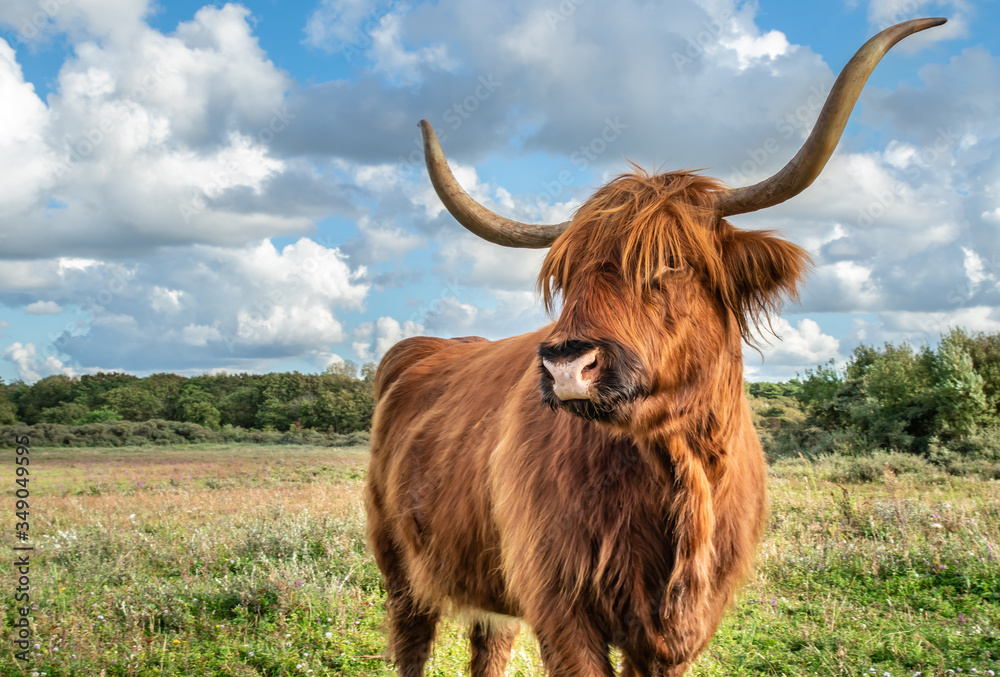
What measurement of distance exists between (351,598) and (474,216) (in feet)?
15.0

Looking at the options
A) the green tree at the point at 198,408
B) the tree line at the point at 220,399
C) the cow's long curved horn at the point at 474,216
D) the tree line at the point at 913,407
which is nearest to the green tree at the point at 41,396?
the tree line at the point at 220,399

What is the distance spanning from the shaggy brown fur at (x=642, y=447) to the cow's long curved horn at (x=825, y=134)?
168mm

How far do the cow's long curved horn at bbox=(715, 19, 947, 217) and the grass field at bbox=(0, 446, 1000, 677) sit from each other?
3447 mm

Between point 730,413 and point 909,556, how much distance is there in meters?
5.72

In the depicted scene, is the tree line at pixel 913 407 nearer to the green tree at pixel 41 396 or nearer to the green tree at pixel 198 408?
the green tree at pixel 198 408

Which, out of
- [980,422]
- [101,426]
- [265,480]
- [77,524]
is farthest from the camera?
[101,426]

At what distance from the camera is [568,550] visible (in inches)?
100.0

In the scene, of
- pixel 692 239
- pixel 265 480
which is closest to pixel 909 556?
pixel 692 239

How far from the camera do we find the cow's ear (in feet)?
8.71

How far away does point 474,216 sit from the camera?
120 inches

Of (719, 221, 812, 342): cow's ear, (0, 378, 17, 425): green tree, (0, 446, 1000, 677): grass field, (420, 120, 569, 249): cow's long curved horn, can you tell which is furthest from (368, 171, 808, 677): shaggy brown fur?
(0, 378, 17, 425): green tree

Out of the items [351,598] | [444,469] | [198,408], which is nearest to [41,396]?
[198,408]

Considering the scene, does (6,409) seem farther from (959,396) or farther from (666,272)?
(959,396)

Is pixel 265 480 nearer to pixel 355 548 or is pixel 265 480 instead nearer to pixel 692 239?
pixel 355 548
